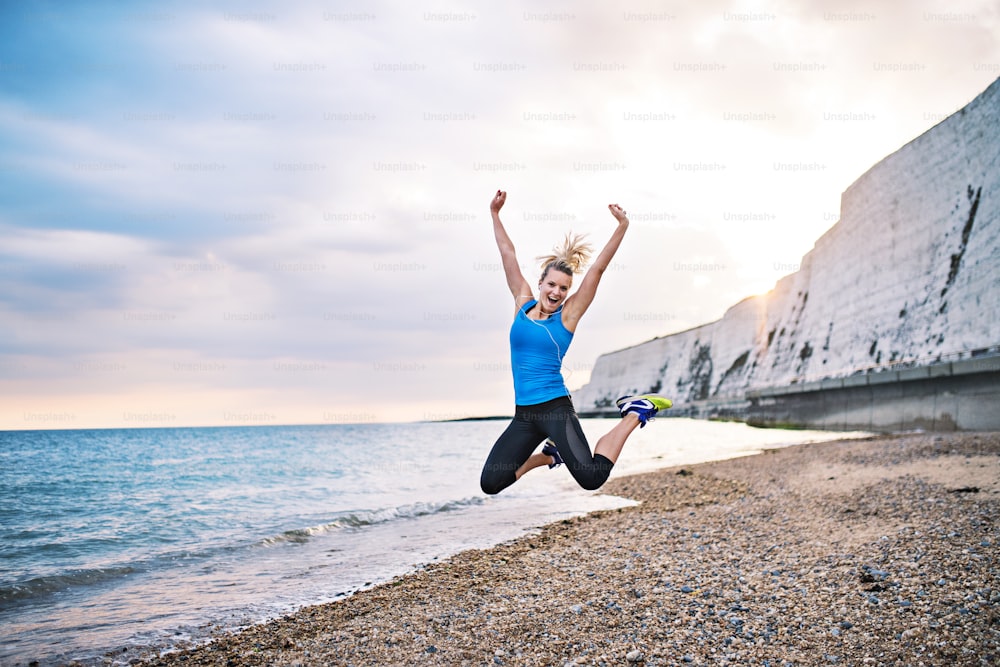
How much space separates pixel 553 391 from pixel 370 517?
30.4ft

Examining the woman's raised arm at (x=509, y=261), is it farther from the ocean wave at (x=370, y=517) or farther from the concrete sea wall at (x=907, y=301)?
the concrete sea wall at (x=907, y=301)

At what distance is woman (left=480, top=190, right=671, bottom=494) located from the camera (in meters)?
4.84

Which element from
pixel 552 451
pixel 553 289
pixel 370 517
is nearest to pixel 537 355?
pixel 553 289

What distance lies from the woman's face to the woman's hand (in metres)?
0.80

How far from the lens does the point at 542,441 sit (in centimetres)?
508

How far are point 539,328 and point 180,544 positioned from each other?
9.50 m

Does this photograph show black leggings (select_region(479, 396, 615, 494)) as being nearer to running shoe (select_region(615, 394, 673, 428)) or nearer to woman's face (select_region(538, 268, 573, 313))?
running shoe (select_region(615, 394, 673, 428))

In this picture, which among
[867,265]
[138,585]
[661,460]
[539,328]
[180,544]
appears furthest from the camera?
[867,265]

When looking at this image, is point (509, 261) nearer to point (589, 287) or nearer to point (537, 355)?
point (589, 287)

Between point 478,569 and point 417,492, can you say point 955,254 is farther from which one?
point 478,569

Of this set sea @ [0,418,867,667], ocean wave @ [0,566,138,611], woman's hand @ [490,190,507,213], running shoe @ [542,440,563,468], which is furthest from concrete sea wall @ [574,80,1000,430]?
ocean wave @ [0,566,138,611]

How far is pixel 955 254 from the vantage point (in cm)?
2541

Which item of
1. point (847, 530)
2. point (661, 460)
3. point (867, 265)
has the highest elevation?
point (867, 265)

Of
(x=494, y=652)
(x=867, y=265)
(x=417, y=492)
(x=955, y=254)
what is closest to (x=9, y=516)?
(x=417, y=492)
